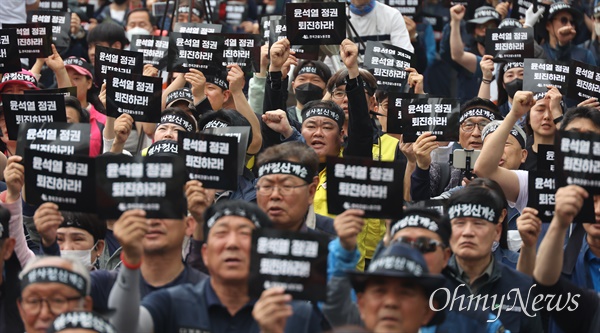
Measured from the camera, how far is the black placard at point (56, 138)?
7984 millimetres

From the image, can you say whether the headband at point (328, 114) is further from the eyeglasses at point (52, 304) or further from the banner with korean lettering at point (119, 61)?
the eyeglasses at point (52, 304)

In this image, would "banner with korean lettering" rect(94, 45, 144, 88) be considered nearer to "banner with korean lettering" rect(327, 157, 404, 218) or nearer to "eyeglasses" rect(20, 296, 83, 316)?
"banner with korean lettering" rect(327, 157, 404, 218)

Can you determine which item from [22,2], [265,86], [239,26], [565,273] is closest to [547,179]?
[565,273]

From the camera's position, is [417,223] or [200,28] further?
[200,28]

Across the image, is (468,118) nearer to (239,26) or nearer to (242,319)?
(242,319)

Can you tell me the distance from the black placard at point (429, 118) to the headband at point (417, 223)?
2.48 m

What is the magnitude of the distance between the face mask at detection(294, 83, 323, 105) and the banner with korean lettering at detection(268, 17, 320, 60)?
0.81 ft

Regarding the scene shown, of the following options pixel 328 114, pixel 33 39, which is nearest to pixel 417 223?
pixel 328 114

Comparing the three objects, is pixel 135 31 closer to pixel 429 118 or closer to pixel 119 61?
pixel 119 61

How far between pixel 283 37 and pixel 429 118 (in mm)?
2323

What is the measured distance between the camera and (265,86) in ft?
34.2

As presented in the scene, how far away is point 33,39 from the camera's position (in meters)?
11.5

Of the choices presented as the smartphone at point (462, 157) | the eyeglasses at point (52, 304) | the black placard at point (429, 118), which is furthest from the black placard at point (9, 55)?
the eyeglasses at point (52, 304)

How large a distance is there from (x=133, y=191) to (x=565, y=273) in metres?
2.64
